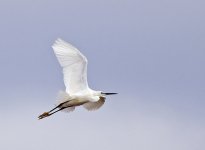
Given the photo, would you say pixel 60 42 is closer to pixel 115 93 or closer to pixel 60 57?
pixel 60 57

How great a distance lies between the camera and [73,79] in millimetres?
39250

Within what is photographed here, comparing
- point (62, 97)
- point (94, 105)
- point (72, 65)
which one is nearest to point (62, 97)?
point (62, 97)

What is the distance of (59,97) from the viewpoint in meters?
39.0

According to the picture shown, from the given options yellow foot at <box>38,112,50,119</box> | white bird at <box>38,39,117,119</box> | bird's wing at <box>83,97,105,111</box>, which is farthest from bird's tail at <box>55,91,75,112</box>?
bird's wing at <box>83,97,105,111</box>

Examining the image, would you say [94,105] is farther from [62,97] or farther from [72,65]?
[72,65]

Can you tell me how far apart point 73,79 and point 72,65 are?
2.09ft

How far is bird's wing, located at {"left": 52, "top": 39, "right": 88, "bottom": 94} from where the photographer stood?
1512 inches

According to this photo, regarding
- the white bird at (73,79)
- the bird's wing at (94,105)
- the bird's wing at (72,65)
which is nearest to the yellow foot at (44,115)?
the white bird at (73,79)

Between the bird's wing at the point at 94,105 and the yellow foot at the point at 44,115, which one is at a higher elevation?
the bird's wing at the point at 94,105

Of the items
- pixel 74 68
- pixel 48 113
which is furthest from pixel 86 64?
pixel 48 113

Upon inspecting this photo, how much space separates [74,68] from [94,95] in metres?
1.50

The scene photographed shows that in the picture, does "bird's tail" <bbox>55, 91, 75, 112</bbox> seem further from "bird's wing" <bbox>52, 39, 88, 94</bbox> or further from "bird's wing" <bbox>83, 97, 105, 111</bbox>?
"bird's wing" <bbox>83, 97, 105, 111</bbox>

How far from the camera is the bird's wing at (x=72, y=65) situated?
3841 centimetres

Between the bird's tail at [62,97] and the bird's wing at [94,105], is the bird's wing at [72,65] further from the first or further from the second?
the bird's wing at [94,105]
